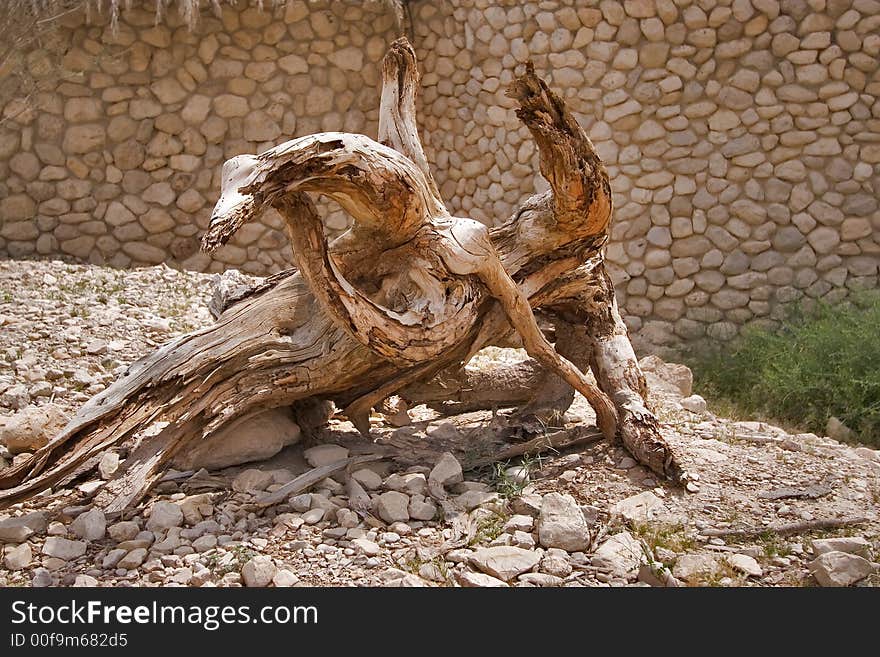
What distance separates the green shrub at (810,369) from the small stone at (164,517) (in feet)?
14.2

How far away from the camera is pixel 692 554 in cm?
304

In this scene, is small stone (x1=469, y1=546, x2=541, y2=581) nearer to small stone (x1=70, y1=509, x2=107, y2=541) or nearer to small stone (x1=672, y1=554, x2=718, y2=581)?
small stone (x1=672, y1=554, x2=718, y2=581)

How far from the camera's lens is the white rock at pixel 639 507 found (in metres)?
3.34

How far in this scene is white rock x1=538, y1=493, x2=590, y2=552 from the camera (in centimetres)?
311

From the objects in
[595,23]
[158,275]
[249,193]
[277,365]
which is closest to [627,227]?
[595,23]

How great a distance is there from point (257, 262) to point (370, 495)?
542 centimetres

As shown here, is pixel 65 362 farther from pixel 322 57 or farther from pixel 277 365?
pixel 322 57

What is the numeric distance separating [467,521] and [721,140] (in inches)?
204

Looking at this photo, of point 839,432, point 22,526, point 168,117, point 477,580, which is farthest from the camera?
point 168,117

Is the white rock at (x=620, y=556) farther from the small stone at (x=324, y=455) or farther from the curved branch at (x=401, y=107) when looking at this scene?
the curved branch at (x=401, y=107)

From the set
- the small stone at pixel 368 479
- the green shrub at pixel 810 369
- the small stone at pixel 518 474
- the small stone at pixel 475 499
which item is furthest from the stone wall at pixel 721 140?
the small stone at pixel 368 479

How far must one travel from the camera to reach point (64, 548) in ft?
10.2

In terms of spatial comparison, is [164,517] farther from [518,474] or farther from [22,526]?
[518,474]

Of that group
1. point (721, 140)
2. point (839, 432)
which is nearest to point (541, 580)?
point (839, 432)
